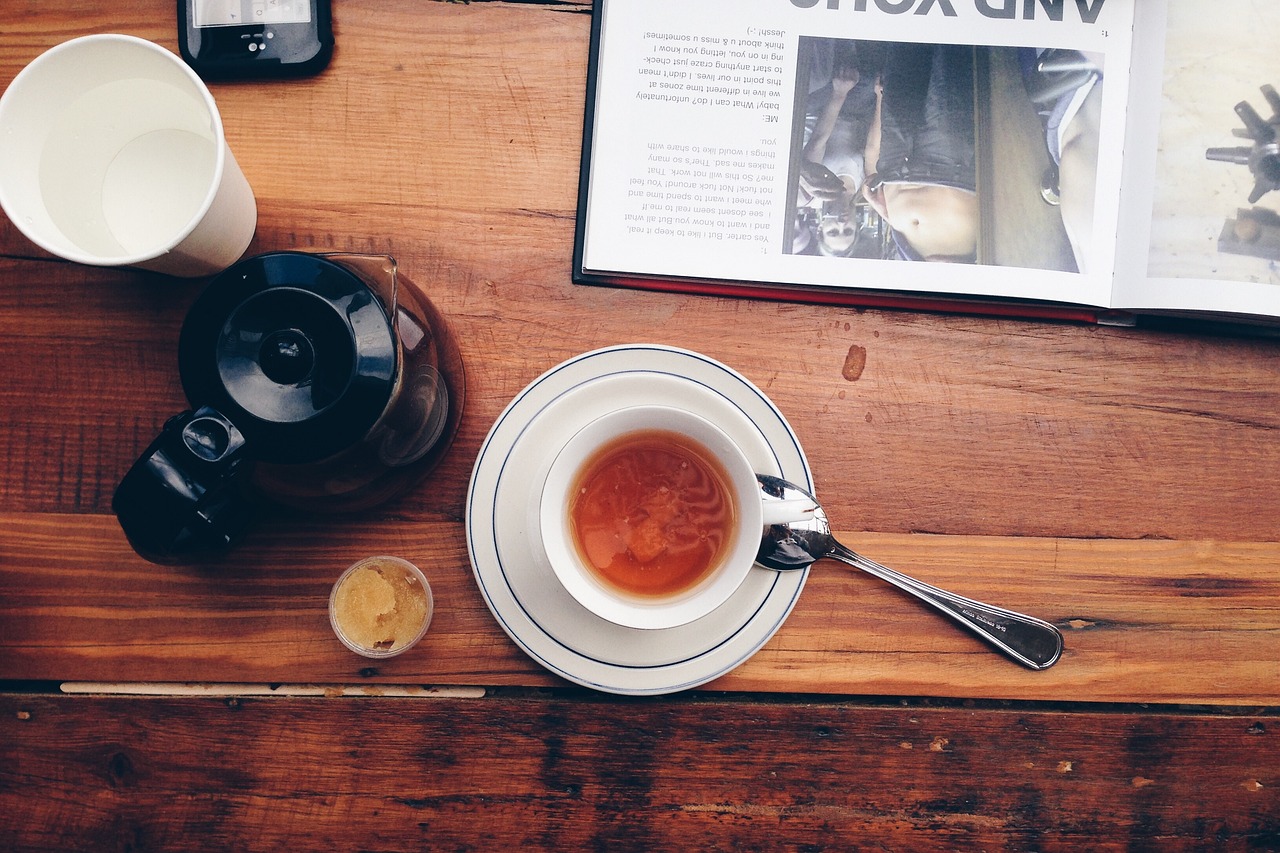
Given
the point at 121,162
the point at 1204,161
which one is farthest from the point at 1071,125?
the point at 121,162

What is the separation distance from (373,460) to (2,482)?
1.40 ft

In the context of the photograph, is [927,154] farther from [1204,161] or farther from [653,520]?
[653,520]

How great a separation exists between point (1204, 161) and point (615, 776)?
0.87m

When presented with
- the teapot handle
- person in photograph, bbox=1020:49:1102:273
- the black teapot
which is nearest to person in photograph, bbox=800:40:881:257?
person in photograph, bbox=1020:49:1102:273

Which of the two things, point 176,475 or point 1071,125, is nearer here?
point 176,475

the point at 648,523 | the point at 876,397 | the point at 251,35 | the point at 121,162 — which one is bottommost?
the point at 648,523

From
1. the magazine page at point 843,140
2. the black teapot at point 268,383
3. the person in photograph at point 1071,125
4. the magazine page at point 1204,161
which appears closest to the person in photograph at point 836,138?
the magazine page at point 843,140

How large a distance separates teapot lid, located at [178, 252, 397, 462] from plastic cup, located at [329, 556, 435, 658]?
21cm

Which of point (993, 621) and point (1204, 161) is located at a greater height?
point (1204, 161)

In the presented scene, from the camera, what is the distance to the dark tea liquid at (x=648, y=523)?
0.71 metres

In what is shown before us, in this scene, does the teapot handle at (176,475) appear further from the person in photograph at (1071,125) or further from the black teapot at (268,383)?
the person in photograph at (1071,125)

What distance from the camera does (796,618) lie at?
79cm

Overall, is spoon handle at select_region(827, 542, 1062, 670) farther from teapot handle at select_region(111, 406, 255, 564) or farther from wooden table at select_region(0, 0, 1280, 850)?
teapot handle at select_region(111, 406, 255, 564)

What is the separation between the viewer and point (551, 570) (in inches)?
29.0
